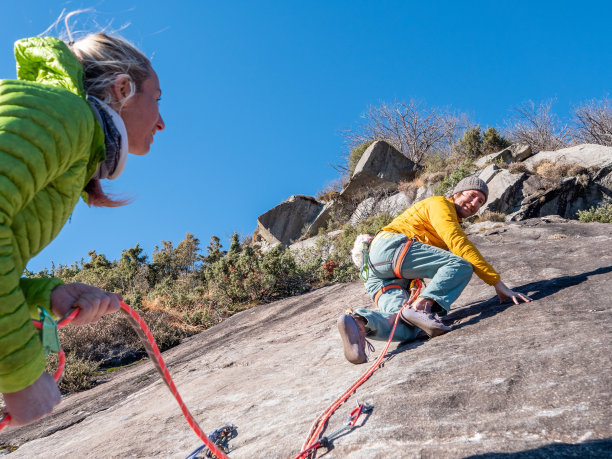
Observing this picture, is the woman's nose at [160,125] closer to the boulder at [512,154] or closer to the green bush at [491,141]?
the boulder at [512,154]

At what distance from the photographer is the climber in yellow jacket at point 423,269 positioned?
352 cm

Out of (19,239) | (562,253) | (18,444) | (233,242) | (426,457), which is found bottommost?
(562,253)

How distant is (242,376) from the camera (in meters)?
3.97

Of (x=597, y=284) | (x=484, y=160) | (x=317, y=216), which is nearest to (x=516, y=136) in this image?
(x=484, y=160)

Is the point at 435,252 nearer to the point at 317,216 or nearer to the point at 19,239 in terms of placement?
the point at 19,239

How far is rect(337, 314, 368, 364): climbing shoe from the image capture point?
331 cm

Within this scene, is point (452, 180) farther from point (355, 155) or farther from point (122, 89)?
point (122, 89)

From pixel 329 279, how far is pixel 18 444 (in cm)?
761

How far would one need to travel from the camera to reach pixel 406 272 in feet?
13.4

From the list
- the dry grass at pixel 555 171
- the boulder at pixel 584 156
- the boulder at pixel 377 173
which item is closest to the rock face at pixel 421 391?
the dry grass at pixel 555 171

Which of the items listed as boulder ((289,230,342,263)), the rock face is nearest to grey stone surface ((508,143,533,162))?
boulder ((289,230,342,263))

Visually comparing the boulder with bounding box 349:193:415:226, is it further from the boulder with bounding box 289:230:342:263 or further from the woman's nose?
the woman's nose

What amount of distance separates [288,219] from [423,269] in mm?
19060

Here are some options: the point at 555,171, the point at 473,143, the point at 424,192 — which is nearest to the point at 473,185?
the point at 555,171
